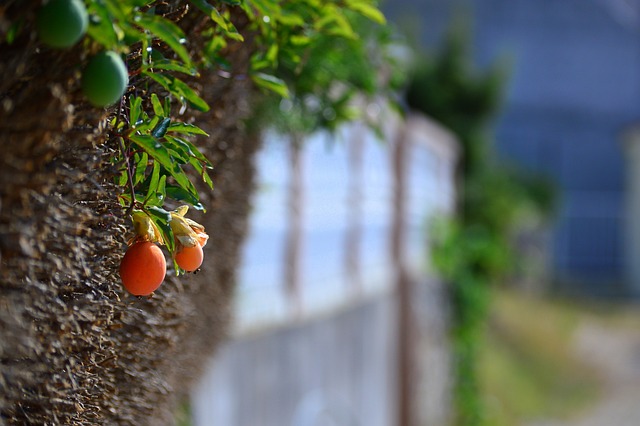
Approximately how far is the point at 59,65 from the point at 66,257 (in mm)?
234

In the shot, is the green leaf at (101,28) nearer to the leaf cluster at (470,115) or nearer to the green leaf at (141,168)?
the green leaf at (141,168)

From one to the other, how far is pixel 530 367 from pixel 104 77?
1285 centimetres

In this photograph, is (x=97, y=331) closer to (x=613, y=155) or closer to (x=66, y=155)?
(x=66, y=155)

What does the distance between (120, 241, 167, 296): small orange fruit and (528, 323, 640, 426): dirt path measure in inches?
426

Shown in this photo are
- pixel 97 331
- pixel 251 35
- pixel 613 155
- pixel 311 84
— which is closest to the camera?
pixel 97 331

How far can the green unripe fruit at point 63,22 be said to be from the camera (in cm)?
A: 87

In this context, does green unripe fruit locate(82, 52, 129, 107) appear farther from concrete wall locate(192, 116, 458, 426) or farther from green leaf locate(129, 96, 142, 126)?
concrete wall locate(192, 116, 458, 426)

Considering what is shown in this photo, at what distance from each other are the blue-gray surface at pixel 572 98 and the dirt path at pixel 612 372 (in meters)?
4.98

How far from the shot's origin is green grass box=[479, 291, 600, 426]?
38.0 feet

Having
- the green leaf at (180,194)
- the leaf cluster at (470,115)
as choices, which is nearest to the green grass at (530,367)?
the leaf cluster at (470,115)

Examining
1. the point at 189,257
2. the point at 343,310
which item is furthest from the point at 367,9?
the point at 343,310

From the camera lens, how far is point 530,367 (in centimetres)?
1323

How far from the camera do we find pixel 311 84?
2.57 metres

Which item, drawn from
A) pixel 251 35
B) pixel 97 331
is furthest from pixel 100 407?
pixel 251 35
